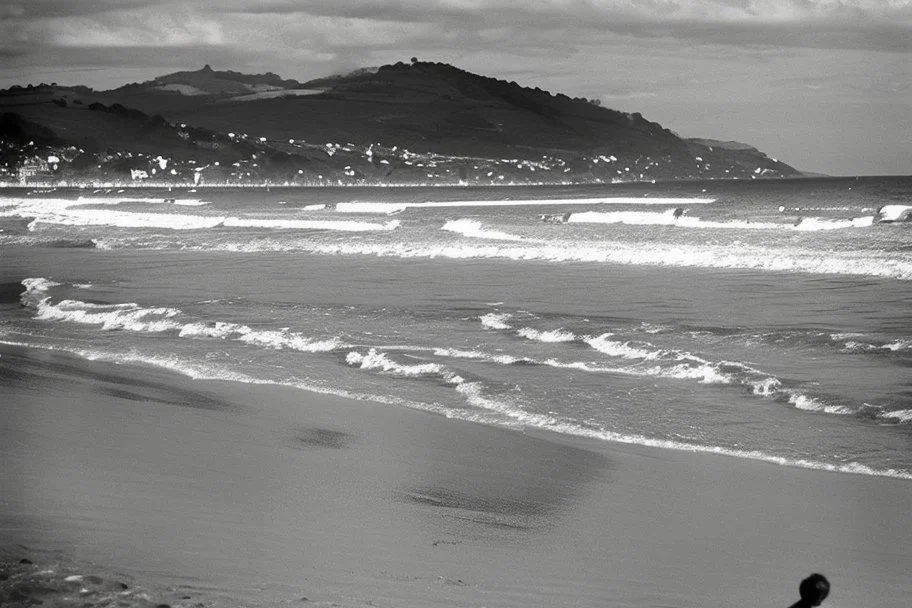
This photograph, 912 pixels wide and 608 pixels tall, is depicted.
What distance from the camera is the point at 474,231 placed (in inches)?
1786

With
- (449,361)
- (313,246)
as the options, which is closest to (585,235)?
(313,246)

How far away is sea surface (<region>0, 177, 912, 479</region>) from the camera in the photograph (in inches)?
410

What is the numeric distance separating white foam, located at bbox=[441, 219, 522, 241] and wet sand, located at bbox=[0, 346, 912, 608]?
31.0 meters

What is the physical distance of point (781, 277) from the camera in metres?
24.1

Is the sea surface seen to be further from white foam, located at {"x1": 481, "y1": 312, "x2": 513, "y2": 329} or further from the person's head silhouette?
the person's head silhouette

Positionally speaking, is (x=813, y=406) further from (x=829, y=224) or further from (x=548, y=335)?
(x=829, y=224)

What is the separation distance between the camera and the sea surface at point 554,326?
34.1ft

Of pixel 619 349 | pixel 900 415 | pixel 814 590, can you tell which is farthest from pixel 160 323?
pixel 814 590

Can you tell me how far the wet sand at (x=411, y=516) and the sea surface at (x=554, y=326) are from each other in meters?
1.10

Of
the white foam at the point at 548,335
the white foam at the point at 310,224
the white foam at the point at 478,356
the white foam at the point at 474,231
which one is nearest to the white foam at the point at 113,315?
the white foam at the point at 478,356

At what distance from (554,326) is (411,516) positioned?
10003mm

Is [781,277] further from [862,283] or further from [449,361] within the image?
[449,361]

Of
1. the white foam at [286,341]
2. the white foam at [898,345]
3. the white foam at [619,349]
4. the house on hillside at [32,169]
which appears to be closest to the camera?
the white foam at [619,349]

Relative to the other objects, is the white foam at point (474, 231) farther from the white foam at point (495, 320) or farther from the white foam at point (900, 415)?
the white foam at point (900, 415)
